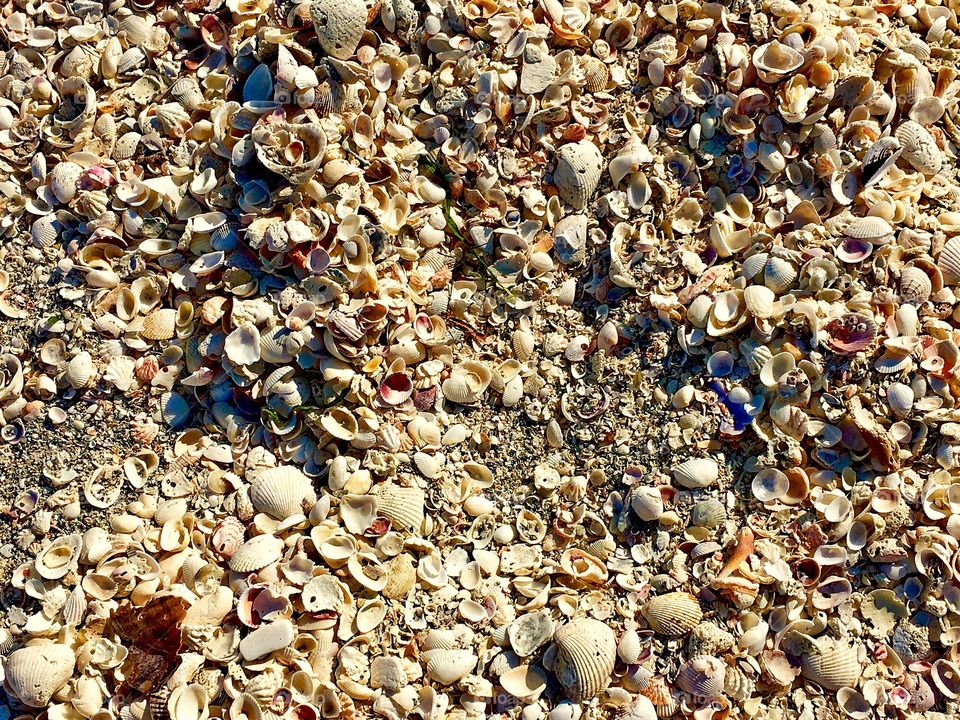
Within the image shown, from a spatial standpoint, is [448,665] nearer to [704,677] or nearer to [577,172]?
[704,677]

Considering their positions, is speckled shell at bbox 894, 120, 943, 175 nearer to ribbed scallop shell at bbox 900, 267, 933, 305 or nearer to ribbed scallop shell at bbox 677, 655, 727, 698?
ribbed scallop shell at bbox 900, 267, 933, 305

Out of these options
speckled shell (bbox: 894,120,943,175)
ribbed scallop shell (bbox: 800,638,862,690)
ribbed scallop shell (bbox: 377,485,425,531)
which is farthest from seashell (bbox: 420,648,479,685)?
speckled shell (bbox: 894,120,943,175)

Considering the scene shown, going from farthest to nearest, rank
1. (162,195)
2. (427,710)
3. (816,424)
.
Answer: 1. (162,195)
2. (816,424)
3. (427,710)

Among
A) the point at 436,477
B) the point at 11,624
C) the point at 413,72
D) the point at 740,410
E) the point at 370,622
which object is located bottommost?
the point at 11,624

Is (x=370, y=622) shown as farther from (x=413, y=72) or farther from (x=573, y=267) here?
(x=413, y=72)

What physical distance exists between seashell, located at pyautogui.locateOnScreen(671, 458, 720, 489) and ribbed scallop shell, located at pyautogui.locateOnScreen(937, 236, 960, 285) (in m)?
1.08

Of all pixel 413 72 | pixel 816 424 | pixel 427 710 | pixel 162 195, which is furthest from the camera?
pixel 413 72

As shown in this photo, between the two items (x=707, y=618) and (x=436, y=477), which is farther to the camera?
(x=436, y=477)

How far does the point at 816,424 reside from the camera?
2596mm

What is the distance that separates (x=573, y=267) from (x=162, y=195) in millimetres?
1517

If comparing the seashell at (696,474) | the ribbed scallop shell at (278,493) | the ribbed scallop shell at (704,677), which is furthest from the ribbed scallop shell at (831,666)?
the ribbed scallop shell at (278,493)

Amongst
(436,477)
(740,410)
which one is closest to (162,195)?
(436,477)

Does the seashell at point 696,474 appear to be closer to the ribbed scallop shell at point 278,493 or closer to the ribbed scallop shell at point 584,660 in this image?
the ribbed scallop shell at point 584,660

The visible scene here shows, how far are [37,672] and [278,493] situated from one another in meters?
0.84
